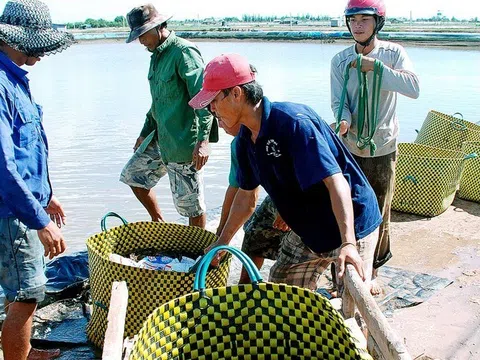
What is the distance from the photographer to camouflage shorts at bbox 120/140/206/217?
429cm

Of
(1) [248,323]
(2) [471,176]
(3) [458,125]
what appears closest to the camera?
(1) [248,323]

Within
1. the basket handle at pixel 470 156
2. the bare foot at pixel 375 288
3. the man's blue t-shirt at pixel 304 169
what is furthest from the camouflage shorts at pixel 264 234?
Answer: the basket handle at pixel 470 156

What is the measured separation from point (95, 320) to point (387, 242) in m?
1.93

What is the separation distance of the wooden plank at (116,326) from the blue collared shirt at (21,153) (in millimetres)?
639

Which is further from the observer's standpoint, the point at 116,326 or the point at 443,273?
the point at 443,273

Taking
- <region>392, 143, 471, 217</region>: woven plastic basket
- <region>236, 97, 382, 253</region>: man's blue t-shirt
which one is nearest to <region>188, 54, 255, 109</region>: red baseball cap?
<region>236, 97, 382, 253</region>: man's blue t-shirt

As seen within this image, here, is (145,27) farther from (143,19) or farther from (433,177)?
(433,177)

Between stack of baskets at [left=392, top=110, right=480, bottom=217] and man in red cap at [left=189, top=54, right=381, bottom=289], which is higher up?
man in red cap at [left=189, top=54, right=381, bottom=289]

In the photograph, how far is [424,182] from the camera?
18.1 feet

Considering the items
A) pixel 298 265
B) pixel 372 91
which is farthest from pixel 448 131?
pixel 298 265

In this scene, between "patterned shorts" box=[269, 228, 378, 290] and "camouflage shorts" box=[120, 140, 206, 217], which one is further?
"camouflage shorts" box=[120, 140, 206, 217]

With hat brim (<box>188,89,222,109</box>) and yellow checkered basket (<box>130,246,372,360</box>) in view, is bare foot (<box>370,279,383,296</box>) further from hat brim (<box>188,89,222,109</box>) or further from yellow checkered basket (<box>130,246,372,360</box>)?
hat brim (<box>188,89,222,109</box>)

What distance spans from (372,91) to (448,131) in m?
3.32

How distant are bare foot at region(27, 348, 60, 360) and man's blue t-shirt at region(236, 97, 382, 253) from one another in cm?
146
